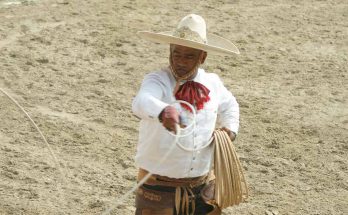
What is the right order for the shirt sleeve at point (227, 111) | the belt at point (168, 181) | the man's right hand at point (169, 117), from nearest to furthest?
the man's right hand at point (169, 117), the belt at point (168, 181), the shirt sleeve at point (227, 111)

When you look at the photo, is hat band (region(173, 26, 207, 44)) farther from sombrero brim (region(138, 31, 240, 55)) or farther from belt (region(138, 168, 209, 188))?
belt (region(138, 168, 209, 188))

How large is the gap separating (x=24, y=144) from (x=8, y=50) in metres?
2.16

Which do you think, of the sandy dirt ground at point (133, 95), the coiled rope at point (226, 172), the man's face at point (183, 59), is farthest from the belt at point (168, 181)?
the sandy dirt ground at point (133, 95)

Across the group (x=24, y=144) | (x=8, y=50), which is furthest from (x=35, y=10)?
(x=24, y=144)

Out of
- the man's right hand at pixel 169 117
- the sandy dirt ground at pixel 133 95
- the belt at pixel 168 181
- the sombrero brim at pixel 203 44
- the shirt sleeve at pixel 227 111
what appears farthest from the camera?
the sandy dirt ground at pixel 133 95

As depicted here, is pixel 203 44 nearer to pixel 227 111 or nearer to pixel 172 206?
pixel 227 111

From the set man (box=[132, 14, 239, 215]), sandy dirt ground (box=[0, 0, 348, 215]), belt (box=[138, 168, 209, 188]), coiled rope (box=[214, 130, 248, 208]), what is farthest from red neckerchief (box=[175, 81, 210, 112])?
sandy dirt ground (box=[0, 0, 348, 215])

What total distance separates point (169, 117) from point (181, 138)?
406 mm

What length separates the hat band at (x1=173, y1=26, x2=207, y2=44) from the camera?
3.71 m

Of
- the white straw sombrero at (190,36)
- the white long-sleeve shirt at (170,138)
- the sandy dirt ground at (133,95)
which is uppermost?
the white straw sombrero at (190,36)

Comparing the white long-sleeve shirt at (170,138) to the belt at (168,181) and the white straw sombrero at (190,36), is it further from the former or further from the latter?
the white straw sombrero at (190,36)

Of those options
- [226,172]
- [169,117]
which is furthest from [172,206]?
[169,117]

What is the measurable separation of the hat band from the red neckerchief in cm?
21

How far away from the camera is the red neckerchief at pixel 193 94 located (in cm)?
367
